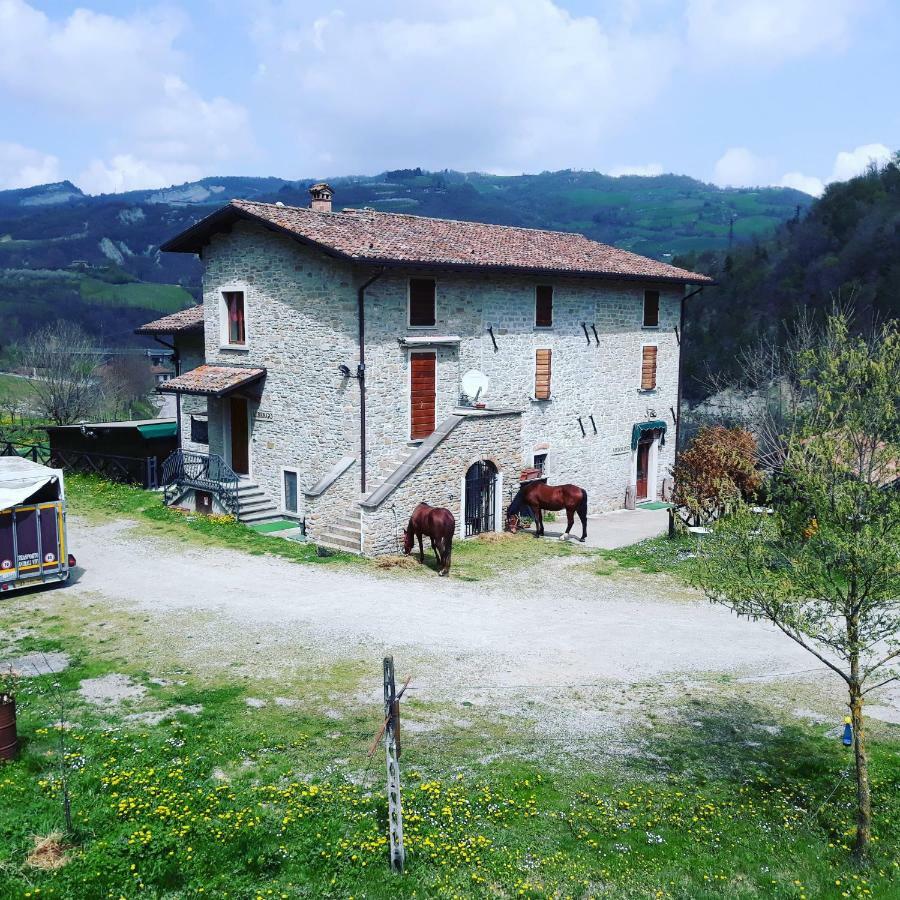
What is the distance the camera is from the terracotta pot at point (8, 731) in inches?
363

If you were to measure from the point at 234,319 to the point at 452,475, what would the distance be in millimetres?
8105

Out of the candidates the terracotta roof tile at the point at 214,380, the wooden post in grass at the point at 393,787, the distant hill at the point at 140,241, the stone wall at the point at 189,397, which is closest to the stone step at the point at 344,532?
the terracotta roof tile at the point at 214,380

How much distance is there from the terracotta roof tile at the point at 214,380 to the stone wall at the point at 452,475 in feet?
19.2

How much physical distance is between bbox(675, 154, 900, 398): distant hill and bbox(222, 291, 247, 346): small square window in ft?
105

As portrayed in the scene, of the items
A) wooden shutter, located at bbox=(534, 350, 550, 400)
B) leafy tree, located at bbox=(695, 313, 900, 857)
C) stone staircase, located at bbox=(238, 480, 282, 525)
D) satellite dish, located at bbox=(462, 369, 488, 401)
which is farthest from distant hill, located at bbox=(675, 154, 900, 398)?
leafy tree, located at bbox=(695, 313, 900, 857)

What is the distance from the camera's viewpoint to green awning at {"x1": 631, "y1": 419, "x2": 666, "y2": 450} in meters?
28.8

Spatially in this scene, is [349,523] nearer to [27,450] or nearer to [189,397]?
[189,397]

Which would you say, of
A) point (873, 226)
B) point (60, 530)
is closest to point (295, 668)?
point (60, 530)

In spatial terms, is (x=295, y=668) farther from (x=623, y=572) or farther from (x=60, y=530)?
(x=623, y=572)

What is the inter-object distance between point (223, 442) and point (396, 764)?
18135 mm

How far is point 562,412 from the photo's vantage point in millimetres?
26078

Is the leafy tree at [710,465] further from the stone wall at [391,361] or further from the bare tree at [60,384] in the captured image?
the bare tree at [60,384]

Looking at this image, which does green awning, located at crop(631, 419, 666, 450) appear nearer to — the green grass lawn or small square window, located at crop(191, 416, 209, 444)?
small square window, located at crop(191, 416, 209, 444)

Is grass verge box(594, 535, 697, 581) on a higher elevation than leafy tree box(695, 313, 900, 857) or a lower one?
lower
